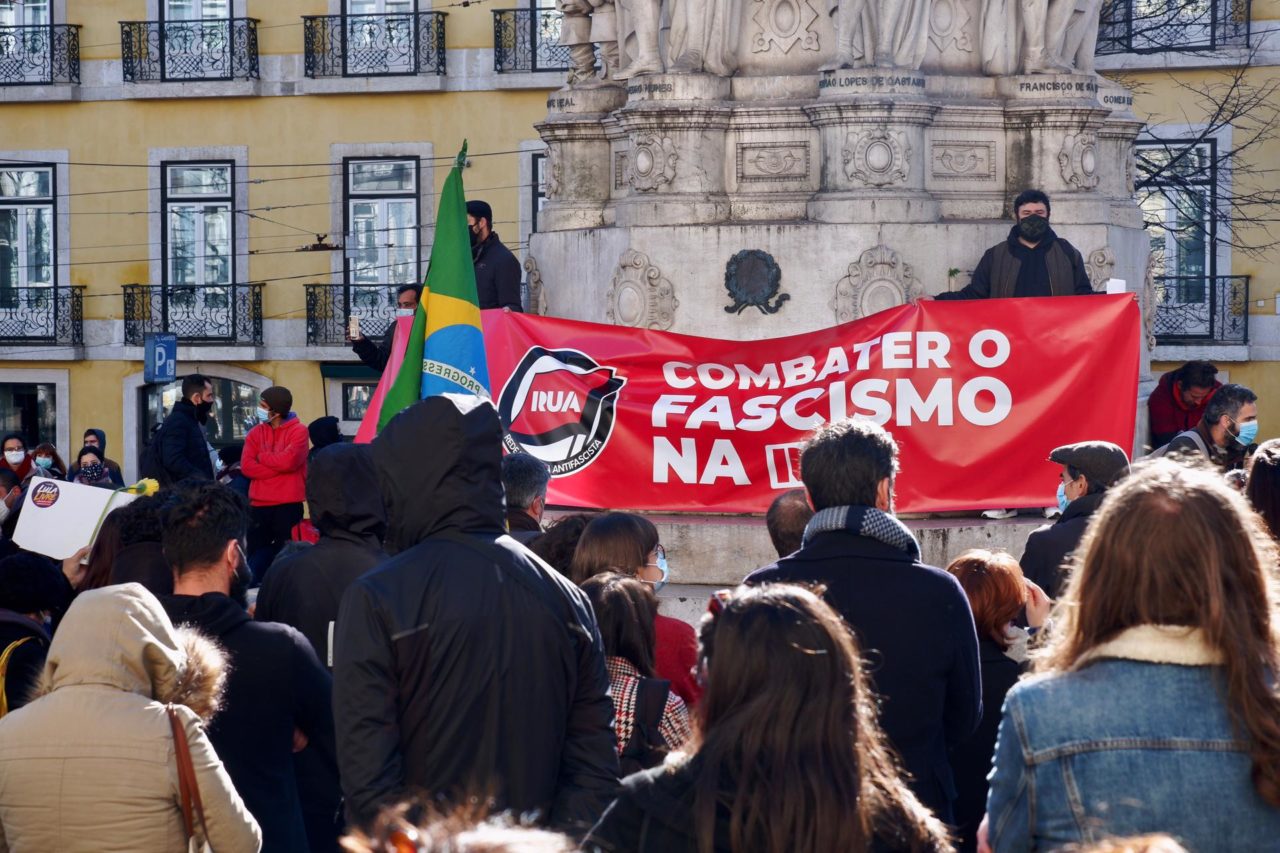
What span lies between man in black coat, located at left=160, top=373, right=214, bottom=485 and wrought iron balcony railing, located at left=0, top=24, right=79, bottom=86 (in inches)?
793

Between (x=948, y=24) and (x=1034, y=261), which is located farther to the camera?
(x=948, y=24)

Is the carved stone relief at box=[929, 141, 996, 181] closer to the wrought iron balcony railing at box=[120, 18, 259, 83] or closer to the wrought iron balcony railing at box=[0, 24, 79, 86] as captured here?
the wrought iron balcony railing at box=[120, 18, 259, 83]

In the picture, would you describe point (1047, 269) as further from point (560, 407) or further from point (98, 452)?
point (98, 452)

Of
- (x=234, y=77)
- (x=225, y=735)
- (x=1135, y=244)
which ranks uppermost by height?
(x=234, y=77)

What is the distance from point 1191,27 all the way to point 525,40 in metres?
9.79

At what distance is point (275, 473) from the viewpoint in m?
13.3

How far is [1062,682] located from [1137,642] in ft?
0.46

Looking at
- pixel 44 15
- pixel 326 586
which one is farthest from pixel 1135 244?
pixel 44 15

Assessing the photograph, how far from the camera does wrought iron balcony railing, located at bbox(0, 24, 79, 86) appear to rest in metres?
32.4

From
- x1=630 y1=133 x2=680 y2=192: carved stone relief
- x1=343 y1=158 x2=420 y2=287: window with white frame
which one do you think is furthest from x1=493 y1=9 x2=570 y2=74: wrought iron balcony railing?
x1=630 y1=133 x2=680 y2=192: carved stone relief

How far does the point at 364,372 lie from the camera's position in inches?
1227

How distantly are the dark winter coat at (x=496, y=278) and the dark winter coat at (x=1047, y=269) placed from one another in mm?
2667

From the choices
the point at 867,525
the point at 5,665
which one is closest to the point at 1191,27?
the point at 867,525

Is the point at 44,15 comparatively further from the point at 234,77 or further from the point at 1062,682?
the point at 1062,682
